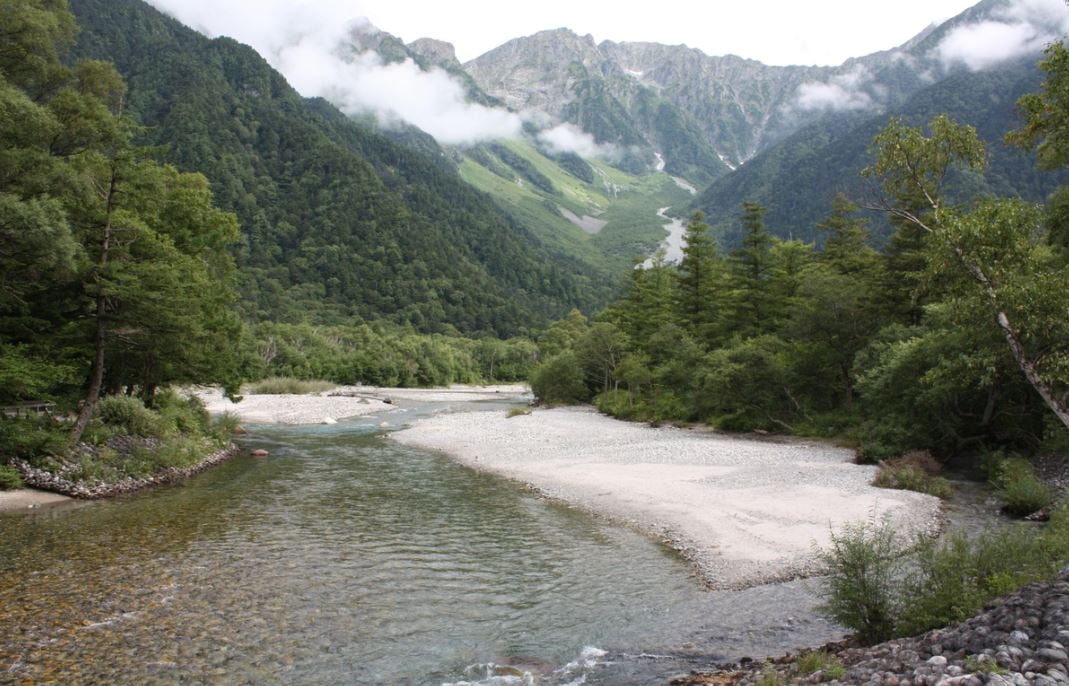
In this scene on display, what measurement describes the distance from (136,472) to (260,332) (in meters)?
91.0

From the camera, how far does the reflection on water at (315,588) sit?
10.4m

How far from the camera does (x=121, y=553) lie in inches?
615

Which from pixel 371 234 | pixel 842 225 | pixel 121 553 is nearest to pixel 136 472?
pixel 121 553

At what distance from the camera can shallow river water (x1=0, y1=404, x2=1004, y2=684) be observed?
10297mm

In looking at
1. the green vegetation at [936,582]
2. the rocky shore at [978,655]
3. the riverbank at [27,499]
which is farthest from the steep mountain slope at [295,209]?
the rocky shore at [978,655]

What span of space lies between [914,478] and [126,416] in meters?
29.4

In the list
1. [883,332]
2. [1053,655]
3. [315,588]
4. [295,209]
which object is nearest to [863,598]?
[1053,655]

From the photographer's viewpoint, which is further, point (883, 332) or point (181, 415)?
point (883, 332)

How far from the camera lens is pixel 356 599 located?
13211mm

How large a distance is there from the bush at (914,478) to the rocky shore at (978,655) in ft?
48.0

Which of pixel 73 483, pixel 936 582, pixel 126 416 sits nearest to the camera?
pixel 936 582

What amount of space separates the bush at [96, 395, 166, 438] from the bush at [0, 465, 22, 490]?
482 cm

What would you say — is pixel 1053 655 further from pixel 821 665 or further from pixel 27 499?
pixel 27 499

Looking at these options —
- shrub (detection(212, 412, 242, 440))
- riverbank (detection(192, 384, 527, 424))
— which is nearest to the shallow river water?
shrub (detection(212, 412, 242, 440))
